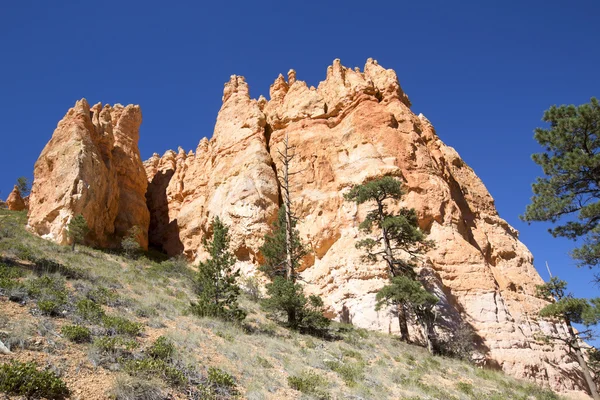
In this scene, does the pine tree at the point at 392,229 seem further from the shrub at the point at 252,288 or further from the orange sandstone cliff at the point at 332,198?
the shrub at the point at 252,288

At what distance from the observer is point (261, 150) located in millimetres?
39594

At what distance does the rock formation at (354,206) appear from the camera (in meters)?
23.8

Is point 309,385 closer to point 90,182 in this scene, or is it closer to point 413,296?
point 413,296

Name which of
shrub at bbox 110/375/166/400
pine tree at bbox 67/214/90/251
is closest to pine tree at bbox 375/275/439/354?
shrub at bbox 110/375/166/400

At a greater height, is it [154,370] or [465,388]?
[154,370]

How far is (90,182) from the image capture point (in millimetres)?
33594

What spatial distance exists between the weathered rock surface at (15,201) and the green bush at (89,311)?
49699 millimetres

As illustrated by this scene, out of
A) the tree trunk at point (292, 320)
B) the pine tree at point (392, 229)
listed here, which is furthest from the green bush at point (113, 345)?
the pine tree at point (392, 229)

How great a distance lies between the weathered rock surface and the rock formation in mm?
18579

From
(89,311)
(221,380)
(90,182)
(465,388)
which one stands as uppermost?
(90,182)

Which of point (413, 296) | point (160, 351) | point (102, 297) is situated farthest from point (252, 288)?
point (160, 351)

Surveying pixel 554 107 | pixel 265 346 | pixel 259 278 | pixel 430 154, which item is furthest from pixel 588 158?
pixel 259 278

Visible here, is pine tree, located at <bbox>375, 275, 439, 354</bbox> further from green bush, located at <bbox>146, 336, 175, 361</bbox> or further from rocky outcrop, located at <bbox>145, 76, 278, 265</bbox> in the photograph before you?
rocky outcrop, located at <bbox>145, 76, 278, 265</bbox>

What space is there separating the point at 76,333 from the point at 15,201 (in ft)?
176
